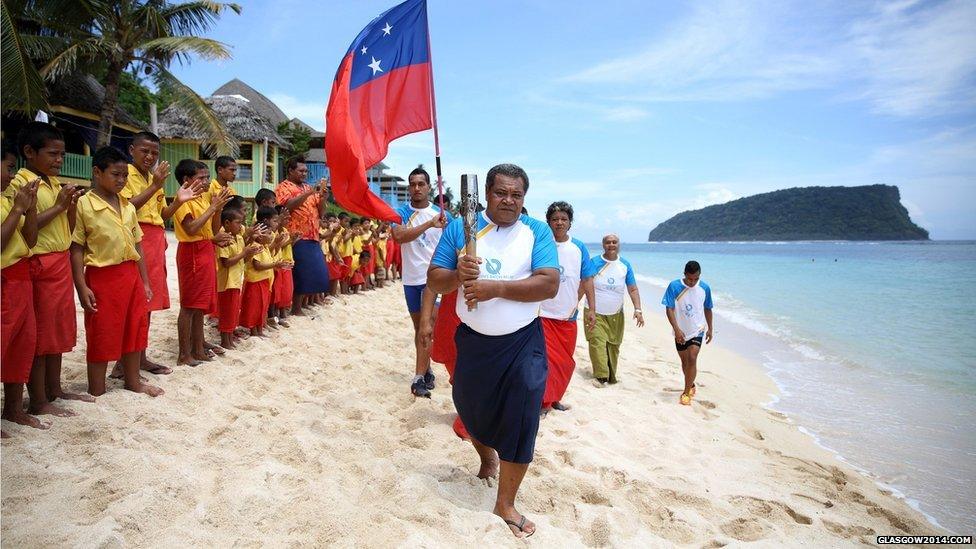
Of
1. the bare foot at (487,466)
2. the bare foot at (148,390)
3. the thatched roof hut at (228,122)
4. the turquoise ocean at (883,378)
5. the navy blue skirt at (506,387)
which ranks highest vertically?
the thatched roof hut at (228,122)

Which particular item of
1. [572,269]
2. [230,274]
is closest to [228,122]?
[230,274]

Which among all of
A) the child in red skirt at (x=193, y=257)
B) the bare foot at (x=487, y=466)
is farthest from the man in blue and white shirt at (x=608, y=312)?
the child in red skirt at (x=193, y=257)

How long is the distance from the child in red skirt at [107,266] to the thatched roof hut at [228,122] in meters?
20.4

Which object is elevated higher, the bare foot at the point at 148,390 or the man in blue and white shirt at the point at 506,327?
the man in blue and white shirt at the point at 506,327

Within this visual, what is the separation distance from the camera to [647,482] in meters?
3.50

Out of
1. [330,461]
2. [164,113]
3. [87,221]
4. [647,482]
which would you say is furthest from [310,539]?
[164,113]

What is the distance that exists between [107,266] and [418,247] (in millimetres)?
2329

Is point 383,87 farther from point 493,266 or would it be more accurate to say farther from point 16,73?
point 16,73

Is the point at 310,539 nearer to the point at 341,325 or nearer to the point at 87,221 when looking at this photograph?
the point at 87,221

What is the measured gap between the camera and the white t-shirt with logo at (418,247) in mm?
5074

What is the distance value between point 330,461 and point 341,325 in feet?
14.4

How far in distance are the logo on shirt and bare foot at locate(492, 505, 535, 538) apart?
1.21 meters

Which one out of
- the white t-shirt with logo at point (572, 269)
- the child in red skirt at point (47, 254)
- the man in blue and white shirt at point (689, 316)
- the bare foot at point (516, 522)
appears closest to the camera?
the bare foot at point (516, 522)

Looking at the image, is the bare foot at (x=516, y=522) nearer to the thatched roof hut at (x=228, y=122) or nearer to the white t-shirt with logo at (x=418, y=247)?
the white t-shirt with logo at (x=418, y=247)
